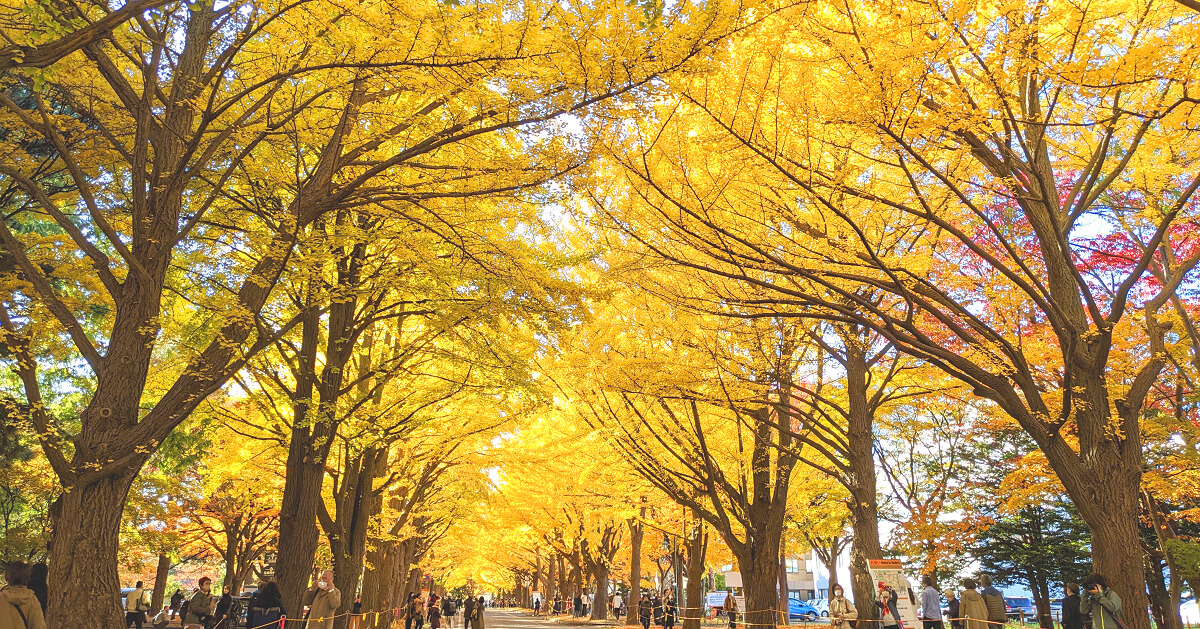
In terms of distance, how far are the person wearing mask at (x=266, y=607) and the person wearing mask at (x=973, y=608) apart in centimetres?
915

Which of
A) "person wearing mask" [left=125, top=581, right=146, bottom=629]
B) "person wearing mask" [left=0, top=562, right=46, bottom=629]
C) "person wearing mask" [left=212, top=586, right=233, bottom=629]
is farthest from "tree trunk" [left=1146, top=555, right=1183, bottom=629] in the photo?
"person wearing mask" [left=125, top=581, right=146, bottom=629]

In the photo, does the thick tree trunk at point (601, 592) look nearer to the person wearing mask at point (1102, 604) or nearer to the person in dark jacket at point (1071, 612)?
the person in dark jacket at point (1071, 612)

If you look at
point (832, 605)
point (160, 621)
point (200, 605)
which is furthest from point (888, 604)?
point (160, 621)

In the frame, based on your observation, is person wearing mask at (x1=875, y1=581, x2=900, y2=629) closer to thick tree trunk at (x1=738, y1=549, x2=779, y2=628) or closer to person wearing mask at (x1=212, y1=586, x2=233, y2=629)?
thick tree trunk at (x1=738, y1=549, x2=779, y2=628)

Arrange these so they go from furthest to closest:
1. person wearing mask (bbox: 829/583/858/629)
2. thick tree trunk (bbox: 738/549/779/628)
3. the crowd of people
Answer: person wearing mask (bbox: 829/583/858/629), thick tree trunk (bbox: 738/549/779/628), the crowd of people

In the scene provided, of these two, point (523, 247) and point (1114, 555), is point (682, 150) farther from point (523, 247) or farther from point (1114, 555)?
point (1114, 555)

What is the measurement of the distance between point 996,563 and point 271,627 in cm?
2559

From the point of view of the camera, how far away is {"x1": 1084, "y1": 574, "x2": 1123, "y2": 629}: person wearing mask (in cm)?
683

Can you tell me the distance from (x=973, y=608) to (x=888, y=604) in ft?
4.13

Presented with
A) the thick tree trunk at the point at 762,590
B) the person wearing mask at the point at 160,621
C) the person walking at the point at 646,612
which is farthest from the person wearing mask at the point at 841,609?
the person wearing mask at the point at 160,621

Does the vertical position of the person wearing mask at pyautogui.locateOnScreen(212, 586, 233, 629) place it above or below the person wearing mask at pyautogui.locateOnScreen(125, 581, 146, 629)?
above

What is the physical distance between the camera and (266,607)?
8.38 meters

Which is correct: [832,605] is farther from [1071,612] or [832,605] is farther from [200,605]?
[200,605]

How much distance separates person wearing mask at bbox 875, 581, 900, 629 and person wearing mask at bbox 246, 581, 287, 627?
25.7 feet
